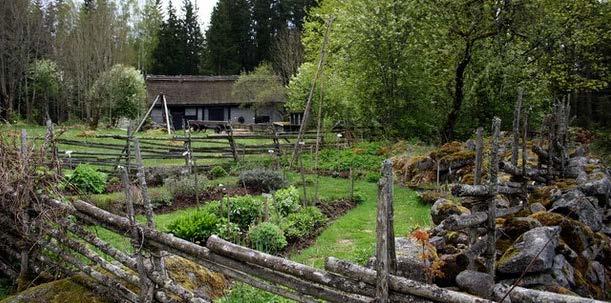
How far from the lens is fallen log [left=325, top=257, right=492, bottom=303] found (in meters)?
3.21

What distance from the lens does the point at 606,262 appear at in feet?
21.5

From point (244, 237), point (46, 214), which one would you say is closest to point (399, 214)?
point (244, 237)

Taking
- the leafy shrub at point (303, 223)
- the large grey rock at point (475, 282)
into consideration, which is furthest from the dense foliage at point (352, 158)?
the large grey rock at point (475, 282)

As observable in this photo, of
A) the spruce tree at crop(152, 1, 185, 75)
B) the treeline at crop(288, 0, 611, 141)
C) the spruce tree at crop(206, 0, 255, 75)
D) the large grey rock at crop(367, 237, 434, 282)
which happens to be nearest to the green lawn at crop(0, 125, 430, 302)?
the large grey rock at crop(367, 237, 434, 282)

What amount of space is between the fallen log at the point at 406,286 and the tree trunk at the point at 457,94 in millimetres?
12528

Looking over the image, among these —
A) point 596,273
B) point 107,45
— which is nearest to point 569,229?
point 596,273

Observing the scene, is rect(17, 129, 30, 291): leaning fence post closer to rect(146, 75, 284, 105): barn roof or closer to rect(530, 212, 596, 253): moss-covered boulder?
rect(530, 212, 596, 253): moss-covered boulder

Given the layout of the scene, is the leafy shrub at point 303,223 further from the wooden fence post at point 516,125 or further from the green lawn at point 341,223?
the wooden fence post at point 516,125

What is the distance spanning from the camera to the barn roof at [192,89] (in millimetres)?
37406

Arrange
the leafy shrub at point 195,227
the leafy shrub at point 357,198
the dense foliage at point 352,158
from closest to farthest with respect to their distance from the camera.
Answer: the leafy shrub at point 195,227
the leafy shrub at point 357,198
the dense foliage at point 352,158

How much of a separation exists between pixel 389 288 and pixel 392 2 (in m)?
14.2

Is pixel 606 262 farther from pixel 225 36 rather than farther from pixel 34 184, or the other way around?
pixel 225 36

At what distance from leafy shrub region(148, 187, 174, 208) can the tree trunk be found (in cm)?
910

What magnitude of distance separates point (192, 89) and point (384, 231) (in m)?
36.6
